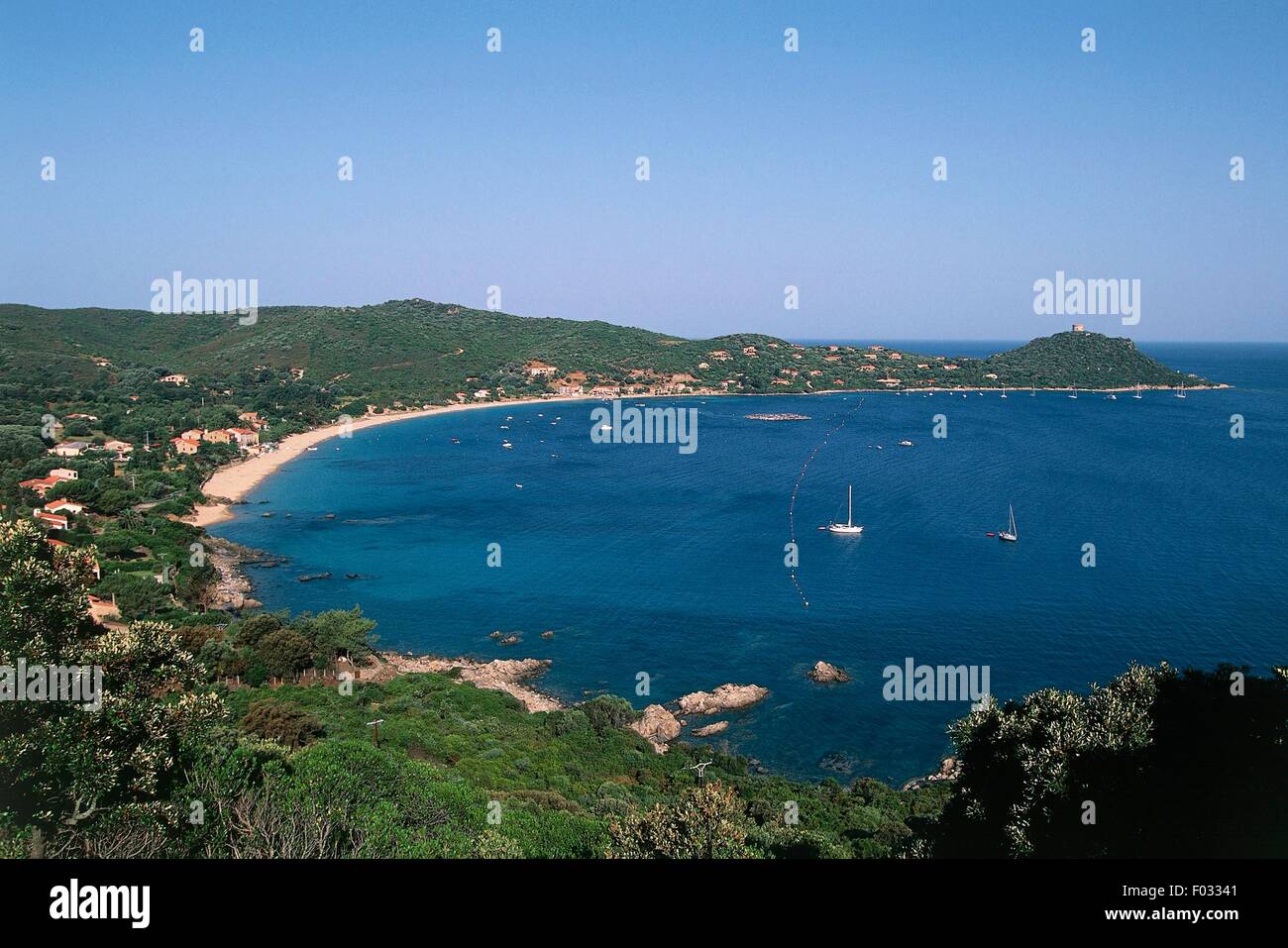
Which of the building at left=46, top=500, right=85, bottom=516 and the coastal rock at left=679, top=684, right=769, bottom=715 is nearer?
the coastal rock at left=679, top=684, right=769, bottom=715

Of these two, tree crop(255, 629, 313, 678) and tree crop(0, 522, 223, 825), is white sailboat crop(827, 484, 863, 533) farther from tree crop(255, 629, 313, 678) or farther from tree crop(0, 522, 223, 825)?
tree crop(0, 522, 223, 825)

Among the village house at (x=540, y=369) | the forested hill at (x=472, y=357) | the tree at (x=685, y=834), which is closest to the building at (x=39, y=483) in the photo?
the tree at (x=685, y=834)

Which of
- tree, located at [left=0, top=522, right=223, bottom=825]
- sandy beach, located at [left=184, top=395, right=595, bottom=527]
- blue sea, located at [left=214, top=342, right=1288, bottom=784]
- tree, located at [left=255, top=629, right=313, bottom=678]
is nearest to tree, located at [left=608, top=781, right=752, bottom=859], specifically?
tree, located at [left=0, top=522, right=223, bottom=825]

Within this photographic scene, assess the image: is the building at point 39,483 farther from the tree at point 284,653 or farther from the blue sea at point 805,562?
the tree at point 284,653

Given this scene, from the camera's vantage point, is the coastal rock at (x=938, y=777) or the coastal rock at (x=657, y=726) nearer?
the coastal rock at (x=938, y=777)

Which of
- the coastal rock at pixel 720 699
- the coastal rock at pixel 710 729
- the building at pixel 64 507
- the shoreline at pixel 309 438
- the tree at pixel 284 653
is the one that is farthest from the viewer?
the shoreline at pixel 309 438

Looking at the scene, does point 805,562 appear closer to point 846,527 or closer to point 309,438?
point 846,527
